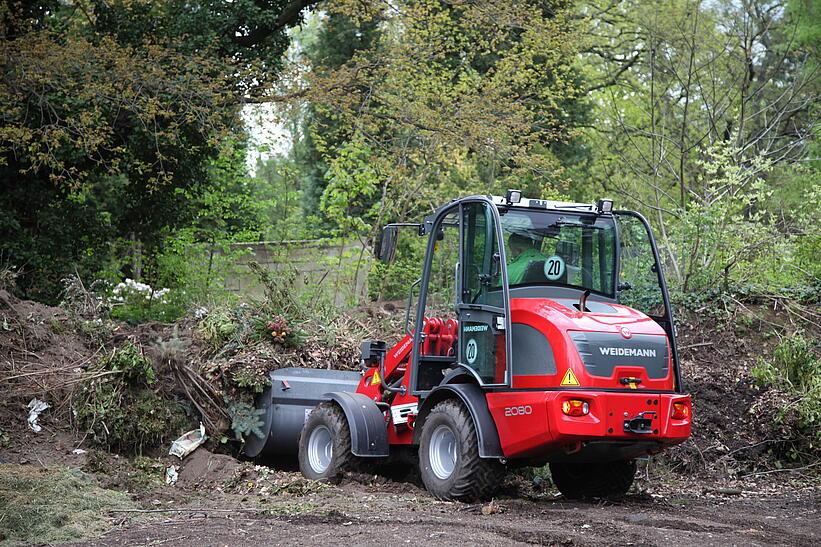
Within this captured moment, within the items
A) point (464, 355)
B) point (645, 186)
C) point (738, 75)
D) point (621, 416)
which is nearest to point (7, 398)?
point (464, 355)

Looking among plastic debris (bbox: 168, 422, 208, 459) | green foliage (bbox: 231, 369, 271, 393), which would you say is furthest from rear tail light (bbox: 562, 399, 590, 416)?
plastic debris (bbox: 168, 422, 208, 459)

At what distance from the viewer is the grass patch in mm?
6363

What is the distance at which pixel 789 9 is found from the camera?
20.9m

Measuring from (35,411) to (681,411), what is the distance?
6.32 meters

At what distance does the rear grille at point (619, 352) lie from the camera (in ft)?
23.5

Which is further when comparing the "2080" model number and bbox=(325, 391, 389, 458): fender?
bbox=(325, 391, 389, 458): fender

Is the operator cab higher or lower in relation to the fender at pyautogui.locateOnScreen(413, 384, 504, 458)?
higher

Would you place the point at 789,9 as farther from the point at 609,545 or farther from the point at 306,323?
the point at 609,545

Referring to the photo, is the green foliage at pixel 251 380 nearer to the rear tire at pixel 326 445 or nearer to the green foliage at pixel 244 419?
the green foliage at pixel 244 419

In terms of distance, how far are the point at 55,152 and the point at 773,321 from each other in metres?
11.3

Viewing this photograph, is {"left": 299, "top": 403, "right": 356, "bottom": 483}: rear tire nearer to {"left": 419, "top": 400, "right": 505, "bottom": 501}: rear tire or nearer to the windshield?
{"left": 419, "top": 400, "right": 505, "bottom": 501}: rear tire

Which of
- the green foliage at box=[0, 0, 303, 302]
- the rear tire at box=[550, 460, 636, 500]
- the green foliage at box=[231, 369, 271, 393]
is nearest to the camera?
the rear tire at box=[550, 460, 636, 500]

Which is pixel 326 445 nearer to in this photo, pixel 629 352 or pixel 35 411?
pixel 35 411

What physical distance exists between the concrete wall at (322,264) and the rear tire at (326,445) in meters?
7.20
